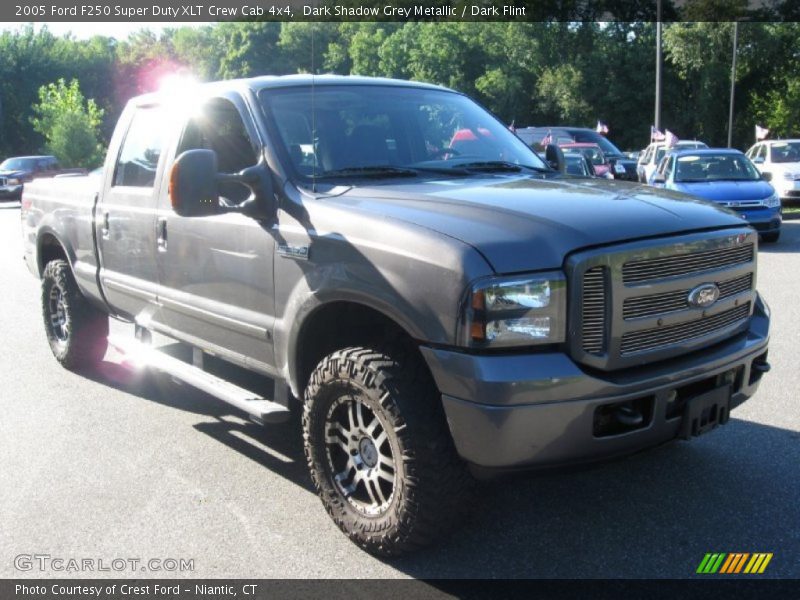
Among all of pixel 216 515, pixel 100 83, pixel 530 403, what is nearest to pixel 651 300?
pixel 530 403

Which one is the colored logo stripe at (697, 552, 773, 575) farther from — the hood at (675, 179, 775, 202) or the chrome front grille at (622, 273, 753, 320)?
the hood at (675, 179, 775, 202)

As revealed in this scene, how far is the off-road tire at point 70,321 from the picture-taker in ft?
20.6

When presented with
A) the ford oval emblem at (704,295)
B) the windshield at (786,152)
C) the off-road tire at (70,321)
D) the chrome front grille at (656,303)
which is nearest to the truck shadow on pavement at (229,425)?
the off-road tire at (70,321)

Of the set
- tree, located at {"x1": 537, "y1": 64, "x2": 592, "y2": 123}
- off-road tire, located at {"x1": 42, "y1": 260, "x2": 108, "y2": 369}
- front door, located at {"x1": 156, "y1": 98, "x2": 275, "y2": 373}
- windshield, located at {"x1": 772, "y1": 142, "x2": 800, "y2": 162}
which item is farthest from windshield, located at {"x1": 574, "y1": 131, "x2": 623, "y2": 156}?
tree, located at {"x1": 537, "y1": 64, "x2": 592, "y2": 123}

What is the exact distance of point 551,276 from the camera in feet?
9.93

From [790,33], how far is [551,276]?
164 feet

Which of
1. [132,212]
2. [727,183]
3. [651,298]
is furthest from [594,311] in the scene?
[727,183]

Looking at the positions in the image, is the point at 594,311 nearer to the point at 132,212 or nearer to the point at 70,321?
the point at 132,212

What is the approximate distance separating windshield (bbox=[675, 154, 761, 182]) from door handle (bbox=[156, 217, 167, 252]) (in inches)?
448

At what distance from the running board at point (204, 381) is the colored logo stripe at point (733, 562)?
1.94 meters

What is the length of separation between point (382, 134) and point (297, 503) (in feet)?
6.30

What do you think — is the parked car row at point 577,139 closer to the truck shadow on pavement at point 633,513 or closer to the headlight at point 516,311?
the truck shadow on pavement at point 633,513

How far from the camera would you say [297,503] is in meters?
4.10

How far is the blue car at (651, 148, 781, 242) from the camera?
13.5 meters
